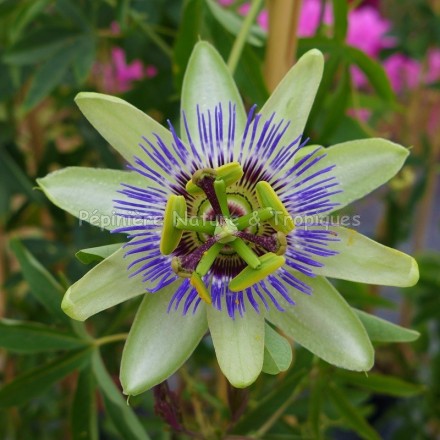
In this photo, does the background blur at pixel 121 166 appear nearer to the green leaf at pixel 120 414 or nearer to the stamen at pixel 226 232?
the green leaf at pixel 120 414

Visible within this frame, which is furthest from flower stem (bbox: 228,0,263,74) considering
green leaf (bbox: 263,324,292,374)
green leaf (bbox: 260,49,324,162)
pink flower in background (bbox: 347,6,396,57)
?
pink flower in background (bbox: 347,6,396,57)

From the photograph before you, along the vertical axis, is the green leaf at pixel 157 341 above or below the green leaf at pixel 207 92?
below

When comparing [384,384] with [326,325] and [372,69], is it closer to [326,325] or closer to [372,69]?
[326,325]

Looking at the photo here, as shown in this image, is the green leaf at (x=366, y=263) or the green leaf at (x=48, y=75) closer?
the green leaf at (x=366, y=263)

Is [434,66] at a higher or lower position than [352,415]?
higher

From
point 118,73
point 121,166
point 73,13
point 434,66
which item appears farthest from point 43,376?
point 434,66

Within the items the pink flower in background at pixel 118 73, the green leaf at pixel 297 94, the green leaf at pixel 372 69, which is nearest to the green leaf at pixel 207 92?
the green leaf at pixel 297 94
